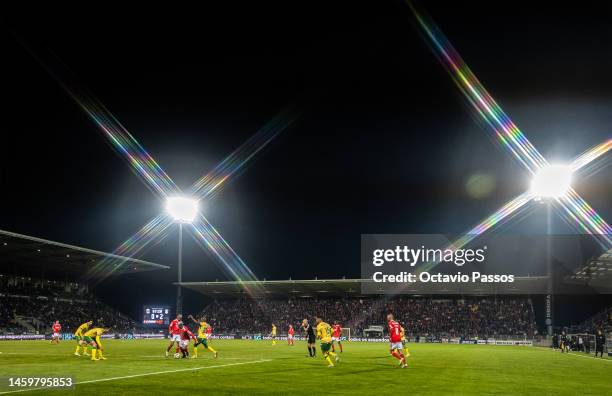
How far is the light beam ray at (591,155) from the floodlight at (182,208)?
41.5 metres

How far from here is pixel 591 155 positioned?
43.1 meters

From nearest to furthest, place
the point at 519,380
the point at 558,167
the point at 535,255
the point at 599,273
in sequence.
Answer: the point at 519,380, the point at 558,167, the point at 599,273, the point at 535,255

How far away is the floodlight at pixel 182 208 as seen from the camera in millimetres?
65938

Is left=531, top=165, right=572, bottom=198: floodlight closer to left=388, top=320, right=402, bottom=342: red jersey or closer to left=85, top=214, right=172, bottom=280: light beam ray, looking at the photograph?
left=388, top=320, right=402, bottom=342: red jersey

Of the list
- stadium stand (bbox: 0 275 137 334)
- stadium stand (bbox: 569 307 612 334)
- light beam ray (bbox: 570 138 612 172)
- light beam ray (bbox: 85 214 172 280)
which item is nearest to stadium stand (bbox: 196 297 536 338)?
stadium stand (bbox: 569 307 612 334)

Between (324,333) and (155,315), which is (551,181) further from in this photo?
(155,315)

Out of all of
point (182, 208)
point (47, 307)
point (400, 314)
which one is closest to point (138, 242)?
point (47, 307)

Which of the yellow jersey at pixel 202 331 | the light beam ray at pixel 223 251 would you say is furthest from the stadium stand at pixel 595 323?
the yellow jersey at pixel 202 331

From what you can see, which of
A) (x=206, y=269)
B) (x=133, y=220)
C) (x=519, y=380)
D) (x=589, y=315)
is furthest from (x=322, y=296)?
(x=519, y=380)

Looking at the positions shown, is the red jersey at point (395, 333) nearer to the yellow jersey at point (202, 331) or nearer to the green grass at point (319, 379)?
the green grass at point (319, 379)

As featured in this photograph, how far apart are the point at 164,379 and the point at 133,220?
6215 cm

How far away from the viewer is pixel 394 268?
7331 centimetres

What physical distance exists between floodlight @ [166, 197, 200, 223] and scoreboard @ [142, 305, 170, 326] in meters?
18.0

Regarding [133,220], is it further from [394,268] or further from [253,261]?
[394,268]
